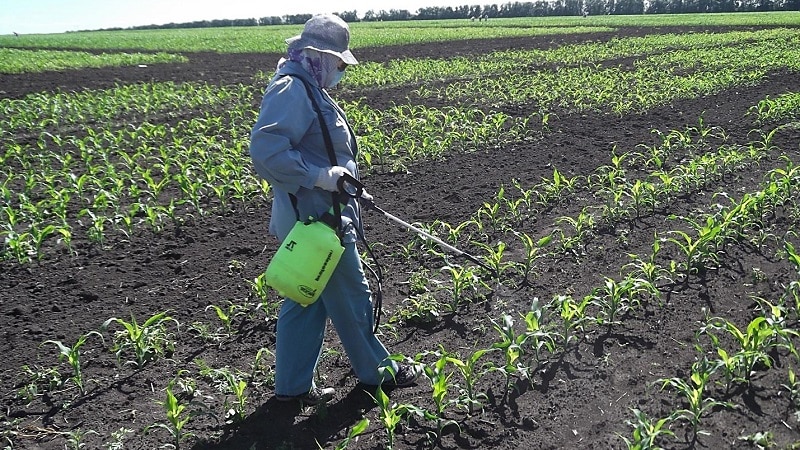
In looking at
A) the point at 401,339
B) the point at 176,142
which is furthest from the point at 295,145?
the point at 176,142

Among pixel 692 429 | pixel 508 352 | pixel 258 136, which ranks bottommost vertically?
pixel 692 429

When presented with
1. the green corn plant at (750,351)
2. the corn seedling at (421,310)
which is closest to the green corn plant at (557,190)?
the corn seedling at (421,310)

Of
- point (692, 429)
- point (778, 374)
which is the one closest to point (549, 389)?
point (692, 429)

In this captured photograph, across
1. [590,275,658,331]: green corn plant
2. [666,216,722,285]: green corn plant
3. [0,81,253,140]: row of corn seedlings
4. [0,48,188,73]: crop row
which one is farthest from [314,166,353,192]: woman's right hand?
[0,48,188,73]: crop row

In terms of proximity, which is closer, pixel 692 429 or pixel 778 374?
pixel 692 429

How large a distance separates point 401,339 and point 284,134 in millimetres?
1793

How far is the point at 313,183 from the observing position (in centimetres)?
288

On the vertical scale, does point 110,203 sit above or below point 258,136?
below

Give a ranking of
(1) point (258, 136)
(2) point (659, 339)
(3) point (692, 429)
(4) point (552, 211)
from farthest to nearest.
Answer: (4) point (552, 211) → (2) point (659, 339) → (3) point (692, 429) → (1) point (258, 136)

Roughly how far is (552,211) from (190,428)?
3.99 metres

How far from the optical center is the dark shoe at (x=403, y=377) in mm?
3545

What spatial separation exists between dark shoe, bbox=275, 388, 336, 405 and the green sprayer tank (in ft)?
2.36

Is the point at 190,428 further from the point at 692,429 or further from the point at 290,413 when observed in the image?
the point at 692,429

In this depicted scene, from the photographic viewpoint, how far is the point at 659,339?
12.7 feet
